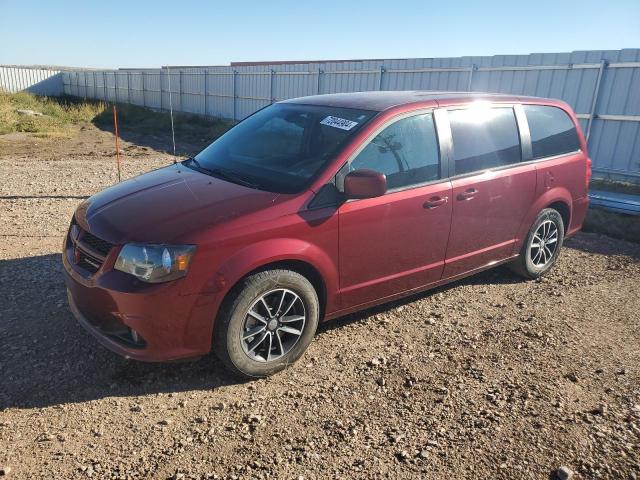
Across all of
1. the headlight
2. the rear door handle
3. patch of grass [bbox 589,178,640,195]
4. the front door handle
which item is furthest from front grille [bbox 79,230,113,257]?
patch of grass [bbox 589,178,640,195]

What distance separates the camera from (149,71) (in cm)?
2925

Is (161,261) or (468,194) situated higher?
(468,194)

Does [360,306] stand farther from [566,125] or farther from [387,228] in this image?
[566,125]

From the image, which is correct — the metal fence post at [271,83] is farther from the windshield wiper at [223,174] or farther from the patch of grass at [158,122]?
the windshield wiper at [223,174]

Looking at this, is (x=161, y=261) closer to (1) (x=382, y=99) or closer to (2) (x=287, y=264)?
(2) (x=287, y=264)

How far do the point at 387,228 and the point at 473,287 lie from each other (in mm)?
1837

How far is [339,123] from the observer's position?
3832 mm

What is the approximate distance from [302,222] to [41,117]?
2533 centimetres

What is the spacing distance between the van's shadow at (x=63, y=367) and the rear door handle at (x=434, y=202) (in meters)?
1.14

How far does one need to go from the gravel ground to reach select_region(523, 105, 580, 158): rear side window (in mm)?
1481

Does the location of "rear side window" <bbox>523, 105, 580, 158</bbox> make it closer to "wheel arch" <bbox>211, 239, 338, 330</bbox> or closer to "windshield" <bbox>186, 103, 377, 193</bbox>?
"windshield" <bbox>186, 103, 377, 193</bbox>

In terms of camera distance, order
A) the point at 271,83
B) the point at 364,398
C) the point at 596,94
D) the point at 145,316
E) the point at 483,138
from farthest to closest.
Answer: the point at 271,83
the point at 596,94
the point at 483,138
the point at 364,398
the point at 145,316

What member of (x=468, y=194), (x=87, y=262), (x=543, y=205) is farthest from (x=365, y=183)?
(x=543, y=205)

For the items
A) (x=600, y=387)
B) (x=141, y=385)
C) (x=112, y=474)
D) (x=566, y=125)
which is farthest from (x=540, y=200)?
(x=112, y=474)
